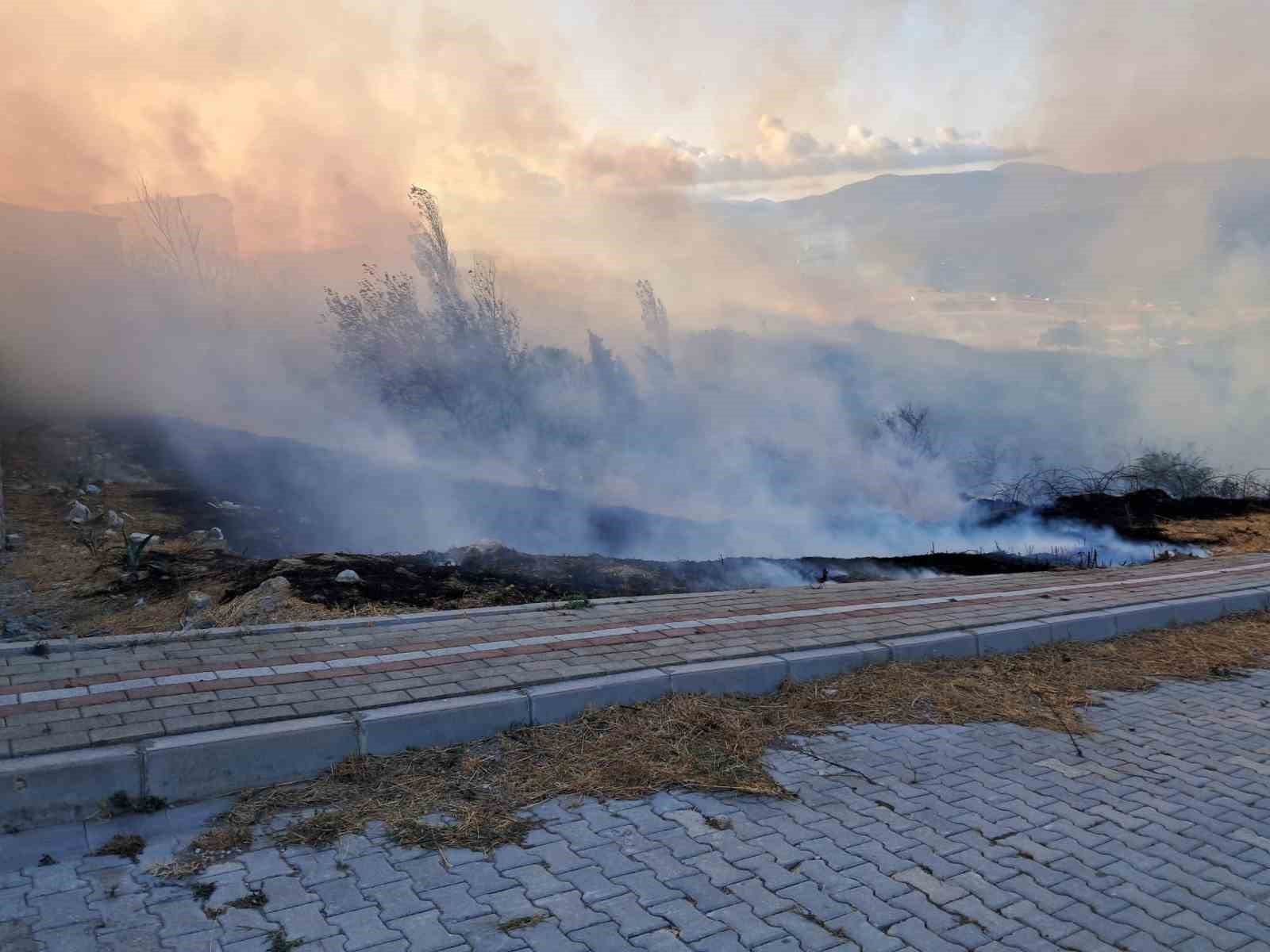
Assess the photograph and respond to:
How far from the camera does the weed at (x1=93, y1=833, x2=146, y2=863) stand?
2.83 m

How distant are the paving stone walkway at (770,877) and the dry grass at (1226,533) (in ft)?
24.7

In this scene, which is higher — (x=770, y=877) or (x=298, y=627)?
(x=298, y=627)

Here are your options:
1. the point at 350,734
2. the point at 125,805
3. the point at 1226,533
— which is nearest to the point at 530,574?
the point at 350,734

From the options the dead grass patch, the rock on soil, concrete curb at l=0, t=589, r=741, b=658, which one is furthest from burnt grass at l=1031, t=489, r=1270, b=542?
the dead grass patch

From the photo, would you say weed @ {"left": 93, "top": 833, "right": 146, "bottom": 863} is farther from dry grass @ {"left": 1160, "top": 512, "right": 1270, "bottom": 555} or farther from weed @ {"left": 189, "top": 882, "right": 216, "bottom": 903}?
dry grass @ {"left": 1160, "top": 512, "right": 1270, "bottom": 555}

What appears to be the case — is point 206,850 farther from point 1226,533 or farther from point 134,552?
point 1226,533

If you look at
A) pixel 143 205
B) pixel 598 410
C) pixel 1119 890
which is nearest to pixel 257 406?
pixel 143 205

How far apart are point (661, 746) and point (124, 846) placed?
73.7 inches

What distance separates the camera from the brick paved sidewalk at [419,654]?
3512 millimetres

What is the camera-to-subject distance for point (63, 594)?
663 centimetres

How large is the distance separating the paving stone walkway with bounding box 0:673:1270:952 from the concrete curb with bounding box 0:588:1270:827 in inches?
4.2

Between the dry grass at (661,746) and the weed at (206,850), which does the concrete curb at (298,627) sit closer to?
the dry grass at (661,746)

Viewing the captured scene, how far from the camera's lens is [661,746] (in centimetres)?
376

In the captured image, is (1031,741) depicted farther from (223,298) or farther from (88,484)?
(223,298)
